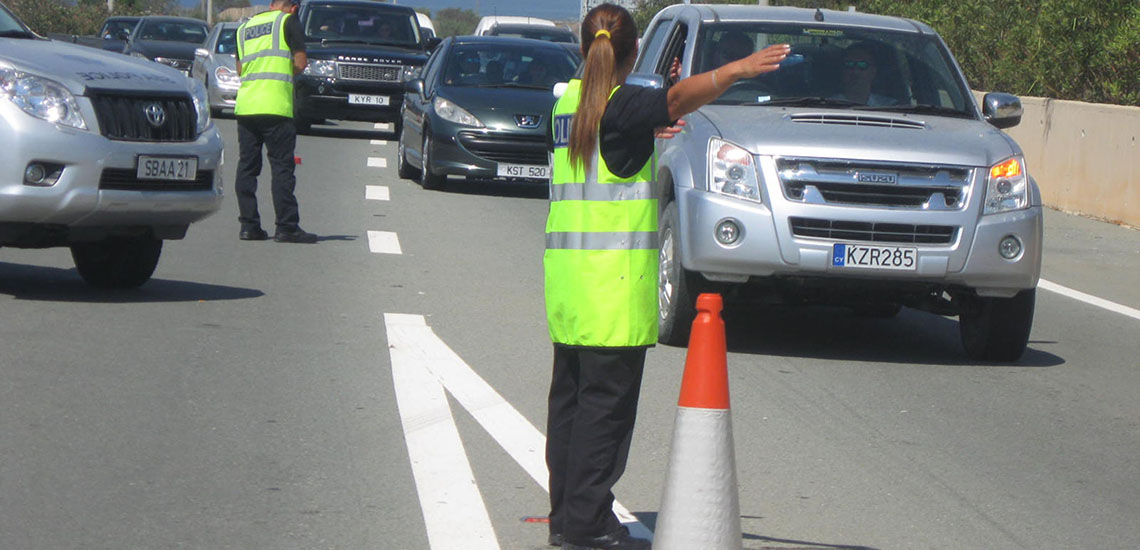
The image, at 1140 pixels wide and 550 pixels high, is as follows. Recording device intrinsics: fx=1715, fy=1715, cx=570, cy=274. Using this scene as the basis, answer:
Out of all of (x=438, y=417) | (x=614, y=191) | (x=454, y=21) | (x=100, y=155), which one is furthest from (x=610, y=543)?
(x=454, y=21)

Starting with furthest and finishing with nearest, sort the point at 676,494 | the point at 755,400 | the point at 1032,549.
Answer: the point at 755,400
the point at 1032,549
the point at 676,494

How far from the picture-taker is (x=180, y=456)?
240 inches

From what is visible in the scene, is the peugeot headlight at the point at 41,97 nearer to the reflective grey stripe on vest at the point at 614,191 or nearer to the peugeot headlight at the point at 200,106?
the peugeot headlight at the point at 200,106

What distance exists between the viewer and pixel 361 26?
25828 mm

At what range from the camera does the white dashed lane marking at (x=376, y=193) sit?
54.9 feet

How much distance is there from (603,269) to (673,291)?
409 cm

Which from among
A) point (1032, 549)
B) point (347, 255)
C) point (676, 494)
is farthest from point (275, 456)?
point (347, 255)

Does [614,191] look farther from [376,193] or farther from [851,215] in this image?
[376,193]

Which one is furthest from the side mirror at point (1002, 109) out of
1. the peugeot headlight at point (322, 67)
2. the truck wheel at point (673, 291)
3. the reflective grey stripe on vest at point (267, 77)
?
the peugeot headlight at point (322, 67)

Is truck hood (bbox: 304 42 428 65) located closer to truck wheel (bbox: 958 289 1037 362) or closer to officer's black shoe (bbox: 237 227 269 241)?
officer's black shoe (bbox: 237 227 269 241)

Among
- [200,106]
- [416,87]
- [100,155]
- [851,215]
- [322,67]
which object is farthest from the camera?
[322,67]

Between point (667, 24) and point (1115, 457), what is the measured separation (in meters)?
4.69

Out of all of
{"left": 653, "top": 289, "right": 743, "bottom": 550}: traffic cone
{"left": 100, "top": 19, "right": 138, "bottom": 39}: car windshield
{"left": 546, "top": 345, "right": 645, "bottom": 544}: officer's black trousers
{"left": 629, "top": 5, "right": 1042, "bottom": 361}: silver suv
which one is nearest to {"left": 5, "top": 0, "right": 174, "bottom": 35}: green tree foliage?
{"left": 100, "top": 19, "right": 138, "bottom": 39}: car windshield

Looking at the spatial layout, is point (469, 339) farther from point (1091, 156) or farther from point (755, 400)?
point (1091, 156)
